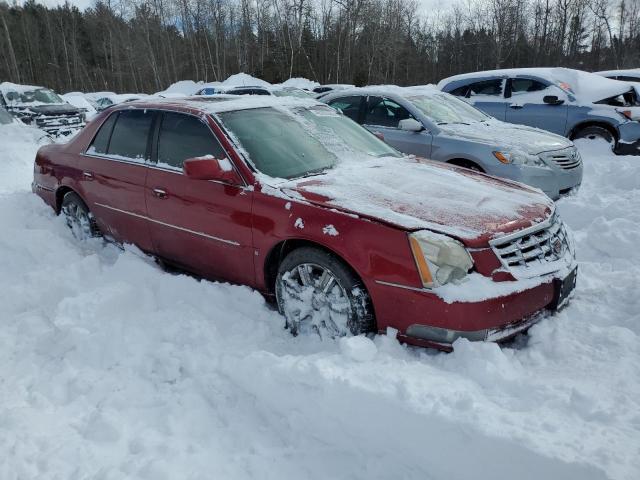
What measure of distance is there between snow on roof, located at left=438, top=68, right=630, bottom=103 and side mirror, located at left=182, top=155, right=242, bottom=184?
7.65 m

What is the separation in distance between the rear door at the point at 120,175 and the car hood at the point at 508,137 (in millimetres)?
3820

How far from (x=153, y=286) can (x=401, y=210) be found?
1.96 metres

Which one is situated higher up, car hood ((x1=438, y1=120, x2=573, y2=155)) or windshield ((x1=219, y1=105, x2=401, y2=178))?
windshield ((x1=219, y1=105, x2=401, y2=178))

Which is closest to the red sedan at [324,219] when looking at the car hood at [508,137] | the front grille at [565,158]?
the car hood at [508,137]

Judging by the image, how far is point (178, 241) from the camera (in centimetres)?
380

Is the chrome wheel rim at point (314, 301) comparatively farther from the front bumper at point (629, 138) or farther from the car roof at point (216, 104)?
the front bumper at point (629, 138)

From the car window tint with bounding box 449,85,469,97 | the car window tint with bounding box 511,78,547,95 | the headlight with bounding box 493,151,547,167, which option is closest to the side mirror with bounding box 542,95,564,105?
the car window tint with bounding box 511,78,547,95

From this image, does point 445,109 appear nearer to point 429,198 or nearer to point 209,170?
point 429,198

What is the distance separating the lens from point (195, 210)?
11.8ft

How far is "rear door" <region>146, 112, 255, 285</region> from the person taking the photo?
338cm

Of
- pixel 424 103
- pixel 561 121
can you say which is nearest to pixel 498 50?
pixel 561 121

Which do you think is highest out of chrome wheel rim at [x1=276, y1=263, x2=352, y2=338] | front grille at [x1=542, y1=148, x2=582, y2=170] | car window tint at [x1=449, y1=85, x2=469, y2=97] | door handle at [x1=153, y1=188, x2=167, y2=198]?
car window tint at [x1=449, y1=85, x2=469, y2=97]

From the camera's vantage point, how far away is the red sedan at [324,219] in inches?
105

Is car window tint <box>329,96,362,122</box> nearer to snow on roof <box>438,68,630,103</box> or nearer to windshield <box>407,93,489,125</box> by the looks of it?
windshield <box>407,93,489,125</box>
